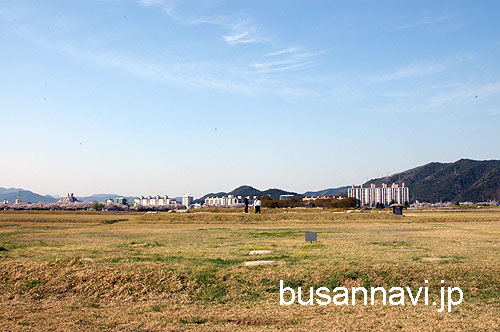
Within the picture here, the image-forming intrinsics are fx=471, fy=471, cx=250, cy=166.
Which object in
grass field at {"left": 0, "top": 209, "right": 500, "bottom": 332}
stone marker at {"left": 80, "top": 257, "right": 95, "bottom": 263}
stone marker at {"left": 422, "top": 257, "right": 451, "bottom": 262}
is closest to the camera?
grass field at {"left": 0, "top": 209, "right": 500, "bottom": 332}

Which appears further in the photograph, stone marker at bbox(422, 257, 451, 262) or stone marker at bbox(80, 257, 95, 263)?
stone marker at bbox(80, 257, 95, 263)

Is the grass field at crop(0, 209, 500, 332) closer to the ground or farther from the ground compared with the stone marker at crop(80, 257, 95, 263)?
closer to the ground

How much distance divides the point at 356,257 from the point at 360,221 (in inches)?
1095

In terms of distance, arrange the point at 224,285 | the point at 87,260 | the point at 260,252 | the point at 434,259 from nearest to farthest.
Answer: the point at 224,285
the point at 434,259
the point at 87,260
the point at 260,252

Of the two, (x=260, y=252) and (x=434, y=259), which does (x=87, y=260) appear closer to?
(x=260, y=252)

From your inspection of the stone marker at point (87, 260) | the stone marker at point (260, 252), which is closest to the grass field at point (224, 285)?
the stone marker at point (87, 260)

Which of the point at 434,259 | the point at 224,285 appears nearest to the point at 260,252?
the point at 224,285

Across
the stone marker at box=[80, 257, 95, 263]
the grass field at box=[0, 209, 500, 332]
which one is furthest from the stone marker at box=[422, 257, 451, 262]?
the stone marker at box=[80, 257, 95, 263]

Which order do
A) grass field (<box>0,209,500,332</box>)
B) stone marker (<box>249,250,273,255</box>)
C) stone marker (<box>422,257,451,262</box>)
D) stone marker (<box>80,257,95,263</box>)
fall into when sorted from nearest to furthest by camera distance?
grass field (<box>0,209,500,332</box>) < stone marker (<box>422,257,451,262</box>) < stone marker (<box>80,257,95,263</box>) < stone marker (<box>249,250,273,255</box>)

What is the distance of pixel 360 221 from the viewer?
1731 inches

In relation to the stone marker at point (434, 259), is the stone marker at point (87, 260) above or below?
below

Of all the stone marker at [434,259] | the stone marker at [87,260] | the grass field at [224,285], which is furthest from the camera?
the stone marker at [87,260]

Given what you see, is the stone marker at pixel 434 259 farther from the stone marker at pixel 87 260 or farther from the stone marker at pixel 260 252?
the stone marker at pixel 87 260

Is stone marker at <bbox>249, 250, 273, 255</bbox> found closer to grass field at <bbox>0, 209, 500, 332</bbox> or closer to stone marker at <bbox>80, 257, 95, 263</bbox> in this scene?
grass field at <bbox>0, 209, 500, 332</bbox>
